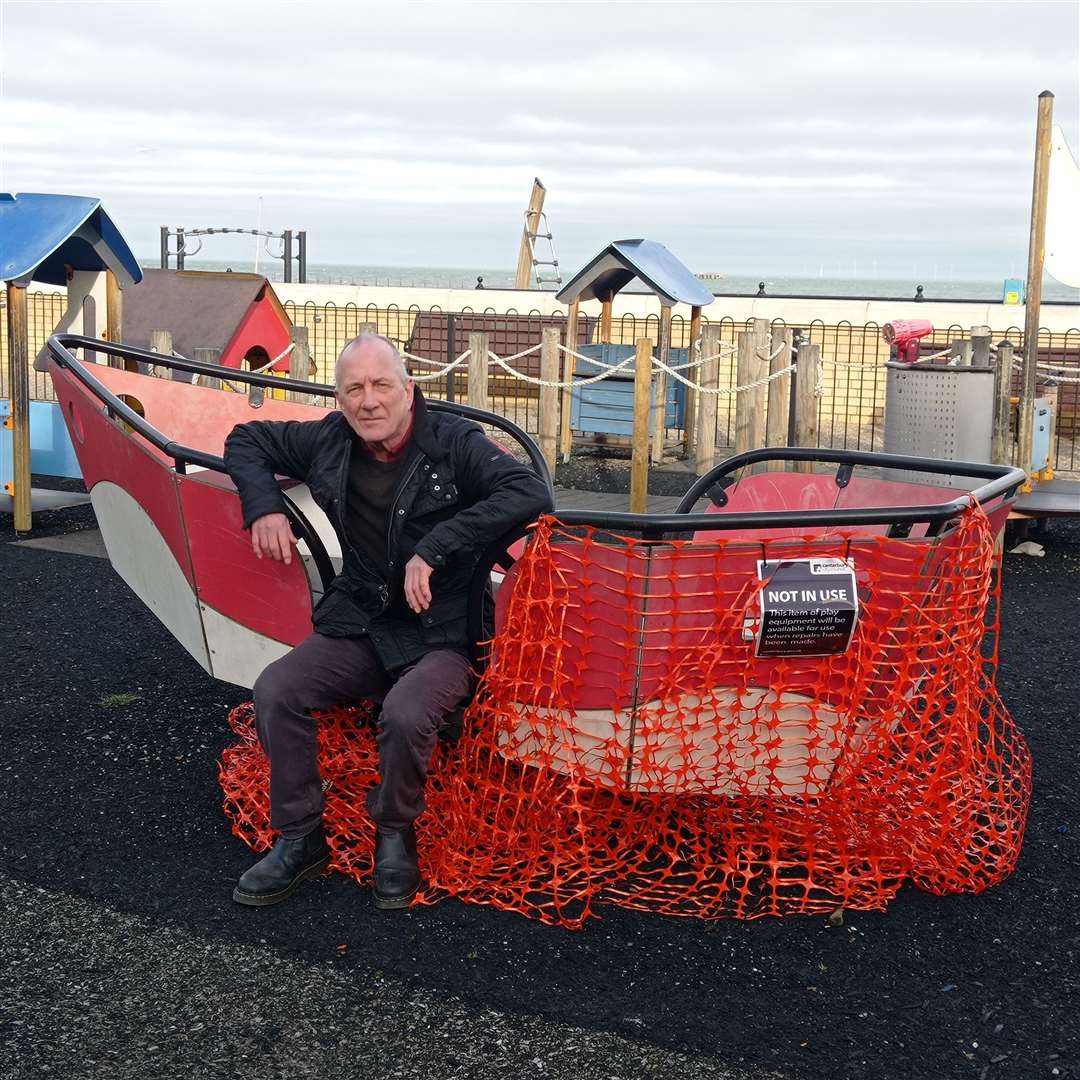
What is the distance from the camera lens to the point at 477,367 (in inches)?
444

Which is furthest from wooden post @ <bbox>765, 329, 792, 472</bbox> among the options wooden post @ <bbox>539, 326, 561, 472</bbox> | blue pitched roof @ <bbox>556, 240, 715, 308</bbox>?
wooden post @ <bbox>539, 326, 561, 472</bbox>

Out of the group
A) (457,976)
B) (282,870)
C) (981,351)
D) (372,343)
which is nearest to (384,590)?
(372,343)

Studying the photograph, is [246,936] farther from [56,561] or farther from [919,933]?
[56,561]

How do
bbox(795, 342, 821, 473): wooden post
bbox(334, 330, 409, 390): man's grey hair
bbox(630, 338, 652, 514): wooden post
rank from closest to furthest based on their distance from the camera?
1. bbox(334, 330, 409, 390): man's grey hair
2. bbox(630, 338, 652, 514): wooden post
3. bbox(795, 342, 821, 473): wooden post

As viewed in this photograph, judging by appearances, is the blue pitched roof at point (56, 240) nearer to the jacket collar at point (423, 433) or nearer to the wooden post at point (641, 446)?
the wooden post at point (641, 446)

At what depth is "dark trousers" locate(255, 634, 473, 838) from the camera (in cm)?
354

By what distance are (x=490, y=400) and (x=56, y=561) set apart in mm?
12215

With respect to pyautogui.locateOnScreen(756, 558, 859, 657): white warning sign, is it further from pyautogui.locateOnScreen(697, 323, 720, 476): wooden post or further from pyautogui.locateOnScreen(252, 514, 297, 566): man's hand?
pyautogui.locateOnScreen(697, 323, 720, 476): wooden post

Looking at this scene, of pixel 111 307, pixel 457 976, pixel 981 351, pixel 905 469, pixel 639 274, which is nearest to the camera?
pixel 457 976

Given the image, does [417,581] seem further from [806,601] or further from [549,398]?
[549,398]

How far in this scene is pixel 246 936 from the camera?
3.38 meters

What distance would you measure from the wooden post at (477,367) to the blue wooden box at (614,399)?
2451 mm

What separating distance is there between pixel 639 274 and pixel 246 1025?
1075cm

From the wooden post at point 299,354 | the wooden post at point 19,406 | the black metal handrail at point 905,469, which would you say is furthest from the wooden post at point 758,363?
the black metal handrail at point 905,469
